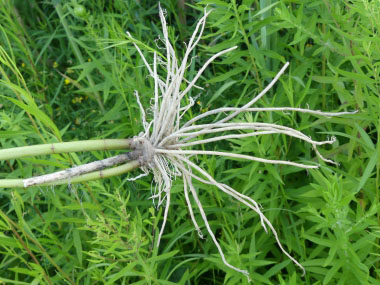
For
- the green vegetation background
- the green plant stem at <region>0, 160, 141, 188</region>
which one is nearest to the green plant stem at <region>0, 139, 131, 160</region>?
the green plant stem at <region>0, 160, 141, 188</region>

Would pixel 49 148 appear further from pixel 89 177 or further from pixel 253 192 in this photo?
pixel 253 192

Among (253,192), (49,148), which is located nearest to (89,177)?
(49,148)

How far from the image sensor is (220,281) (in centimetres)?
157

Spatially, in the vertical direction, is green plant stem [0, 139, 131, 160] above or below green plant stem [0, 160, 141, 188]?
above

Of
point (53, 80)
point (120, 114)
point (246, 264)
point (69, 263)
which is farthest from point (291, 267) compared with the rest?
point (53, 80)

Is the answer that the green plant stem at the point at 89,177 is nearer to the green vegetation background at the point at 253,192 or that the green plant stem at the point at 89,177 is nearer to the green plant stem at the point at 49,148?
the green plant stem at the point at 49,148

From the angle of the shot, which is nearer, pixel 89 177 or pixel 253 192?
pixel 89 177

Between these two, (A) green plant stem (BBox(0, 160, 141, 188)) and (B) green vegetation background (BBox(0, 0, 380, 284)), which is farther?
(B) green vegetation background (BBox(0, 0, 380, 284))

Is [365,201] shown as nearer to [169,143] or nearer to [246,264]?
[246,264]

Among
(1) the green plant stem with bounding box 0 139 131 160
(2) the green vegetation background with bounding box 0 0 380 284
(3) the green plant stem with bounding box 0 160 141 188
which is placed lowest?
(2) the green vegetation background with bounding box 0 0 380 284

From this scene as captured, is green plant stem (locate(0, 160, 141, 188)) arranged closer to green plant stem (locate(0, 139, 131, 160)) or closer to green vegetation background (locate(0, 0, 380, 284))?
green plant stem (locate(0, 139, 131, 160))

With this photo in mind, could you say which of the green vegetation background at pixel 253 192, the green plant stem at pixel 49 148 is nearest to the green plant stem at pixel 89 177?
the green plant stem at pixel 49 148

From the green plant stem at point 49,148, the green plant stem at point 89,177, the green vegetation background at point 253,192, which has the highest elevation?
the green plant stem at point 49,148

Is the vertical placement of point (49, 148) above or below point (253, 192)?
above
